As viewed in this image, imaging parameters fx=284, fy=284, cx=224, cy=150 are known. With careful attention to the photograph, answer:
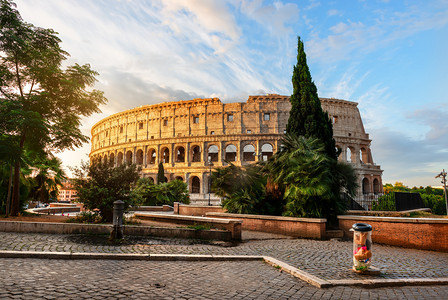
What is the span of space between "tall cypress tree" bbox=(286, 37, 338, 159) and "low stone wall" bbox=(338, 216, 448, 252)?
5.14 meters

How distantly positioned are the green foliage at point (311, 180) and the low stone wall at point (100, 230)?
136 inches

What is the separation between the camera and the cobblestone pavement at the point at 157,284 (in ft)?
13.1

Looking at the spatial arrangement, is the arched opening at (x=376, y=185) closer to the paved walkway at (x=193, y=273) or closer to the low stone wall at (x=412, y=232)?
the low stone wall at (x=412, y=232)

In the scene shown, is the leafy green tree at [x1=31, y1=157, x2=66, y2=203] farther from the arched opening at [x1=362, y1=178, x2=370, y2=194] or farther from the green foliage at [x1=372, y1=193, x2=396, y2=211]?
the arched opening at [x1=362, y1=178, x2=370, y2=194]

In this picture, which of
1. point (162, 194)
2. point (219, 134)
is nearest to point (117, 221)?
point (162, 194)

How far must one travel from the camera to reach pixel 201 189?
46.1m

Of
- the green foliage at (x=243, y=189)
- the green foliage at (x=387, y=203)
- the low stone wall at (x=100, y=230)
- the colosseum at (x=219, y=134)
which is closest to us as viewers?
the low stone wall at (x=100, y=230)

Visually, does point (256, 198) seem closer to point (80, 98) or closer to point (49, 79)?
point (80, 98)

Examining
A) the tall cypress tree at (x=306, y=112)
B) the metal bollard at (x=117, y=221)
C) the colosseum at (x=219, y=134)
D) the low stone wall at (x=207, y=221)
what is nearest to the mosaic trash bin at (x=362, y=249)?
the low stone wall at (x=207, y=221)

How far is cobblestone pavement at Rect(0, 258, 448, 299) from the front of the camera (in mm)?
3992

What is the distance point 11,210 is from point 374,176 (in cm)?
5229

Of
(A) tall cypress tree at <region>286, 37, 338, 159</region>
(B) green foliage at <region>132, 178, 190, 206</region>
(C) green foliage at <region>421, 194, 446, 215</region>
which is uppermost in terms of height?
(A) tall cypress tree at <region>286, 37, 338, 159</region>

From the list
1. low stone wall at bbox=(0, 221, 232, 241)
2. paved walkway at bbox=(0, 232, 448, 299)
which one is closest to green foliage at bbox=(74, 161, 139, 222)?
low stone wall at bbox=(0, 221, 232, 241)

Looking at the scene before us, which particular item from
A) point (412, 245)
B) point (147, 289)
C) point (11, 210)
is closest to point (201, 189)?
point (11, 210)
